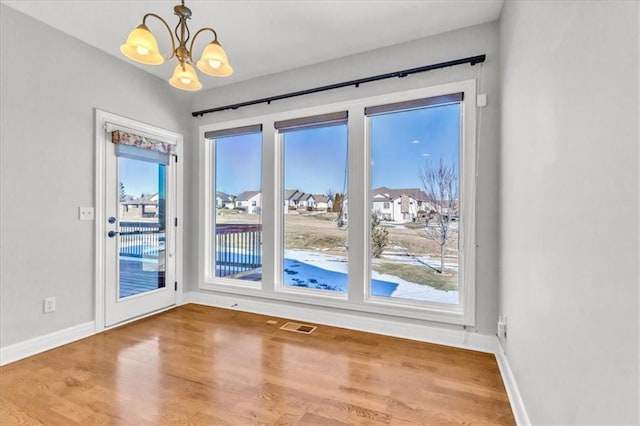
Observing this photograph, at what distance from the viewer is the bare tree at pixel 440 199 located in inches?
110

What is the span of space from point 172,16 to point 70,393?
9.55 feet

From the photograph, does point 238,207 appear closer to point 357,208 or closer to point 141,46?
point 357,208

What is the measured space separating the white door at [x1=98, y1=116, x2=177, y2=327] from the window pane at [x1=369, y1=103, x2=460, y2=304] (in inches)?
99.0

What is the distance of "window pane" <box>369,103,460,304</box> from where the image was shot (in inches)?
110

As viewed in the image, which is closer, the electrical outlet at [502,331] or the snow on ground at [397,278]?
the electrical outlet at [502,331]

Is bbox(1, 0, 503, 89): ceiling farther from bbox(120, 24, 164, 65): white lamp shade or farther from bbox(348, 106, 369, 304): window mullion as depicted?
bbox(120, 24, 164, 65): white lamp shade

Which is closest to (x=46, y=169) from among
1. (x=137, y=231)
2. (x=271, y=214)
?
(x=137, y=231)

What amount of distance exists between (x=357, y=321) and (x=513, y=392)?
147 cm

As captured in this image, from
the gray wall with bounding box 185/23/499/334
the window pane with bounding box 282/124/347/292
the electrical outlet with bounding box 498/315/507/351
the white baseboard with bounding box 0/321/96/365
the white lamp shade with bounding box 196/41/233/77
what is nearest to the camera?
the white lamp shade with bounding box 196/41/233/77

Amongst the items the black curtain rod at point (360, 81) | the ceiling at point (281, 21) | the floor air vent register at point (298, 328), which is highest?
the ceiling at point (281, 21)

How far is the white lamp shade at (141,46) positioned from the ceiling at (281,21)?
0.84 meters

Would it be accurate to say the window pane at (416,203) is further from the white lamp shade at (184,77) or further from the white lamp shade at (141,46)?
the white lamp shade at (141,46)

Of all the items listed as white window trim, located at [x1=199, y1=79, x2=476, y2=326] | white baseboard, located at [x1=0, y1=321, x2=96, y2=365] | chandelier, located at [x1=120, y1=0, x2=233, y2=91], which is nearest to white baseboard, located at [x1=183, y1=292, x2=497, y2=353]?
white window trim, located at [x1=199, y1=79, x2=476, y2=326]

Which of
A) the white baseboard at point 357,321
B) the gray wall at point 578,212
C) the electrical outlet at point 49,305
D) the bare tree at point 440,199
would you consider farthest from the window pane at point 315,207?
the electrical outlet at point 49,305
